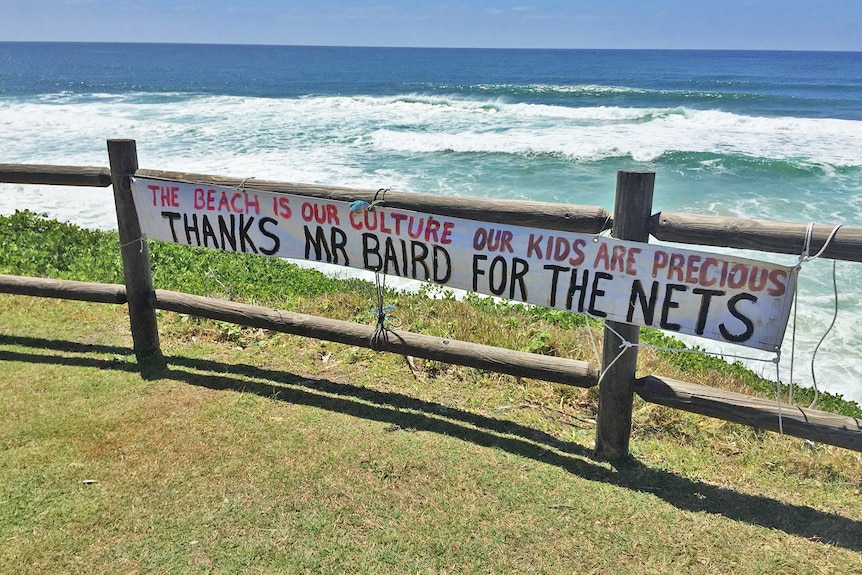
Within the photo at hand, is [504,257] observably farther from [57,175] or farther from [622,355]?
[57,175]

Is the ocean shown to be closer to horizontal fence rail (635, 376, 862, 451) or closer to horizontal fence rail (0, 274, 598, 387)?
horizontal fence rail (635, 376, 862, 451)

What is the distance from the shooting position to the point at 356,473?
3.60 metres

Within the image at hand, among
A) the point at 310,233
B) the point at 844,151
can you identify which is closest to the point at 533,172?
the point at 844,151

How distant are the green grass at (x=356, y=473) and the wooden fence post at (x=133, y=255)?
217 mm

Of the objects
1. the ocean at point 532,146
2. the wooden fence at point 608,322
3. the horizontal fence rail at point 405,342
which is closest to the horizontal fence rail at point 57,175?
the wooden fence at point 608,322

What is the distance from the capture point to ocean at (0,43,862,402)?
12531 millimetres

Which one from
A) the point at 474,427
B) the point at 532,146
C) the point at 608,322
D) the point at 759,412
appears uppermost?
the point at 608,322

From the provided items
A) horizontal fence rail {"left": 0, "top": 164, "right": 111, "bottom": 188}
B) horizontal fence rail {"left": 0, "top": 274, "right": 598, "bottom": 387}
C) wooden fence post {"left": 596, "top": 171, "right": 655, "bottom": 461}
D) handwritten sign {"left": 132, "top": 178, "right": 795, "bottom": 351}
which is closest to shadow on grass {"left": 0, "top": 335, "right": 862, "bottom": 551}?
wooden fence post {"left": 596, "top": 171, "right": 655, "bottom": 461}

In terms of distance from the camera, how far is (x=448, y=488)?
3492 millimetres

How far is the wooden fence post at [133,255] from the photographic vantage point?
14.8 ft

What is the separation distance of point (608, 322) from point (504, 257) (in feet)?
2.12

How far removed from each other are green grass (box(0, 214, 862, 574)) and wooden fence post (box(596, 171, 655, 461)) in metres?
0.17

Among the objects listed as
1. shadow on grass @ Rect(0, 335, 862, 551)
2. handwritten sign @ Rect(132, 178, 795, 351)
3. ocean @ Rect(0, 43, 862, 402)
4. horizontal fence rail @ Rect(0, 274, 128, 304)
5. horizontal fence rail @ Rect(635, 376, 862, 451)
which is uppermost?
→ handwritten sign @ Rect(132, 178, 795, 351)

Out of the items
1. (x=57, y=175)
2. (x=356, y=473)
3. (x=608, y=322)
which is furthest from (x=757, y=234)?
(x=57, y=175)
